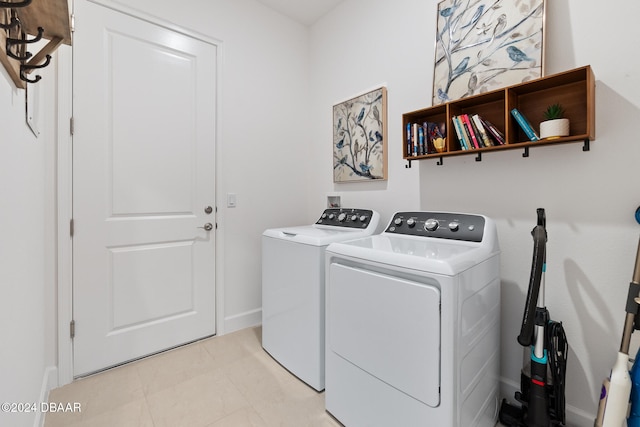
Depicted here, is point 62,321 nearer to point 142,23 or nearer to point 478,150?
point 142,23

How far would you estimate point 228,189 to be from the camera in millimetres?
2459

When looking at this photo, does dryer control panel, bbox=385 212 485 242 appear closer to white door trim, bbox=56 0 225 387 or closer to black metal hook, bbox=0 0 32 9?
black metal hook, bbox=0 0 32 9

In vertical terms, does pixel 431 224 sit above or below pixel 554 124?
below

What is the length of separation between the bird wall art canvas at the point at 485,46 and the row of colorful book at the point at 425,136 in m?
0.15

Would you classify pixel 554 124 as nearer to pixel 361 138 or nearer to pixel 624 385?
pixel 624 385

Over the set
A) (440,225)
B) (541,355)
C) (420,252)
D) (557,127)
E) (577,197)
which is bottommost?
(541,355)

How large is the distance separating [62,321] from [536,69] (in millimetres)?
2988

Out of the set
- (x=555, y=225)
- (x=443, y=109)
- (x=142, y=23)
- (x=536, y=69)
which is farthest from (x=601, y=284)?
(x=142, y=23)

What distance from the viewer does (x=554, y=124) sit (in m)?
1.33

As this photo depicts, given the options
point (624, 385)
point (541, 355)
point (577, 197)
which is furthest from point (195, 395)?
point (577, 197)

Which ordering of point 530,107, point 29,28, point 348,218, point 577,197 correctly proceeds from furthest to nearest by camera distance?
point 348,218, point 530,107, point 577,197, point 29,28

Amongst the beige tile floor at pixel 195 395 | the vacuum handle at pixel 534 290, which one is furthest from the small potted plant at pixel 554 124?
the beige tile floor at pixel 195 395

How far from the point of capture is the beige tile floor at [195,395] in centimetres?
151

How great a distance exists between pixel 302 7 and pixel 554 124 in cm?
234
